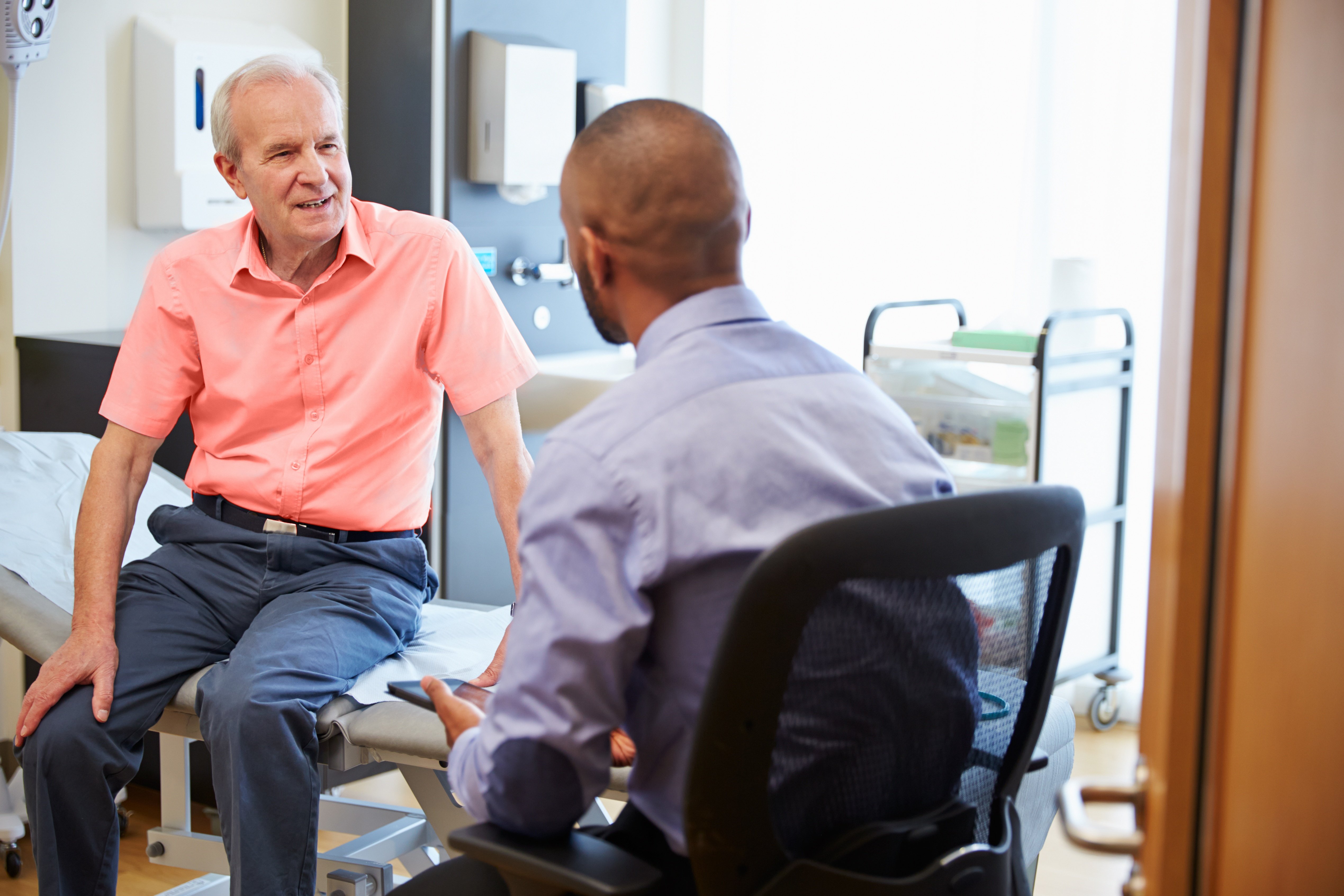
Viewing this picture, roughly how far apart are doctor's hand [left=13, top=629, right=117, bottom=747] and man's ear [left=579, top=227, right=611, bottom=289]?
0.96 metres

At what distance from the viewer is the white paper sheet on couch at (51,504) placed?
1902mm

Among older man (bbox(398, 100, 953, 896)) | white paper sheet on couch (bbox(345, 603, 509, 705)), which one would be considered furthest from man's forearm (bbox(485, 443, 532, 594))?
older man (bbox(398, 100, 953, 896))

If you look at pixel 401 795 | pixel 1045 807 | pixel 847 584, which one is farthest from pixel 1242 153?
pixel 401 795

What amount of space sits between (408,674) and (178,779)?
0.48m

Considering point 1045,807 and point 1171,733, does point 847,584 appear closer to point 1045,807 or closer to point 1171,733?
point 1171,733

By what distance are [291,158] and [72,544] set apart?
742 millimetres

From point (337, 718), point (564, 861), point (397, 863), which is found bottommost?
point (397, 863)

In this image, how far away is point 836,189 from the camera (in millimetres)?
3541

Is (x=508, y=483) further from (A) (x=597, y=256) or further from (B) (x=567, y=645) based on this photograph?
(B) (x=567, y=645)

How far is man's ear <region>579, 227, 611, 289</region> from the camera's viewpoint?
42.8 inches

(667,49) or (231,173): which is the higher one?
(667,49)

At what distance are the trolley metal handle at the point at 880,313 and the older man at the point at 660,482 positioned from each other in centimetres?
188

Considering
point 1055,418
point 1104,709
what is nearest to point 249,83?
point 1055,418

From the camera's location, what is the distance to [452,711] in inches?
48.3
